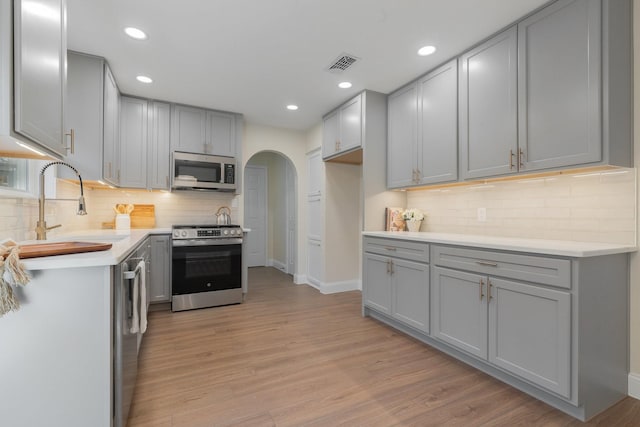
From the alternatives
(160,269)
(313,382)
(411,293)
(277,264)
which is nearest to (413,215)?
(411,293)

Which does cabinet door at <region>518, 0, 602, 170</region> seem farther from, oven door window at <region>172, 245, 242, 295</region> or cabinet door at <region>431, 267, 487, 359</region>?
oven door window at <region>172, 245, 242, 295</region>

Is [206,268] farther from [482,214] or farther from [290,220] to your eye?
[482,214]

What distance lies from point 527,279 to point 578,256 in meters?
0.31

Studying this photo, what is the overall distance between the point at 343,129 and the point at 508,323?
280 centimetres

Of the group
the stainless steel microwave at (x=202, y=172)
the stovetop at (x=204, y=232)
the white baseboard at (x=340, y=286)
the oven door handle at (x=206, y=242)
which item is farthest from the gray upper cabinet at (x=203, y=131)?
the white baseboard at (x=340, y=286)

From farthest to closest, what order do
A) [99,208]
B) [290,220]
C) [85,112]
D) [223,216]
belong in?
[290,220]
[223,216]
[99,208]
[85,112]

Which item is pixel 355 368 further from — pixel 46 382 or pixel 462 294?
pixel 46 382

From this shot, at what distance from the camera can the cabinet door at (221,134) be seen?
4141mm

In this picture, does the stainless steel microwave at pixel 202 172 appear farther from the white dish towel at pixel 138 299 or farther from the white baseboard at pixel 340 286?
the white dish towel at pixel 138 299

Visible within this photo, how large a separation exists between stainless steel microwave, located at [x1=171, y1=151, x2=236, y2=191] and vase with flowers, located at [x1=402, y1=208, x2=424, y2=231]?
2.31 metres

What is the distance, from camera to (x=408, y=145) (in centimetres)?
329

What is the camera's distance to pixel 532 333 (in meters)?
1.83

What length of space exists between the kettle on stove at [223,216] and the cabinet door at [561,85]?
11.6 ft

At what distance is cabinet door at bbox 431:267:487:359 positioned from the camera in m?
2.13
